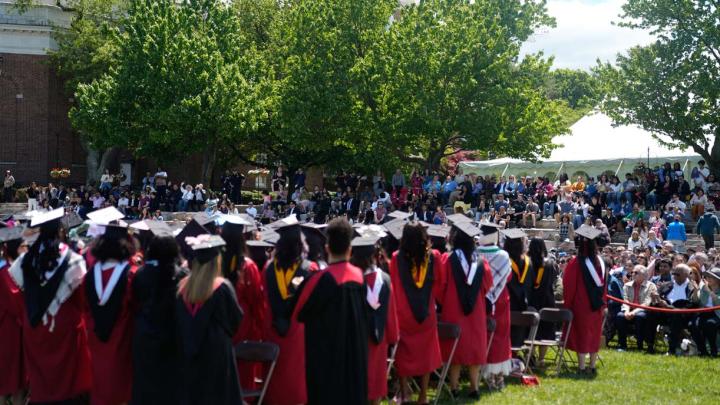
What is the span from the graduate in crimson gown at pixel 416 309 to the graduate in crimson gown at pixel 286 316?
1277mm

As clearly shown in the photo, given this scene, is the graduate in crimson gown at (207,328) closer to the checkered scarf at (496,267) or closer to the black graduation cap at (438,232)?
the black graduation cap at (438,232)

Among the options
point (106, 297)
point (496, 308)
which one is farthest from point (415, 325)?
point (106, 297)

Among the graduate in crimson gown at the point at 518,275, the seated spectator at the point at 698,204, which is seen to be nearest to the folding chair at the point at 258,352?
the graduate in crimson gown at the point at 518,275

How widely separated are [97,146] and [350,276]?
36395mm

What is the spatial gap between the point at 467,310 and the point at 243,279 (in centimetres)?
279

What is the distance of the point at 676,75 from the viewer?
3088 centimetres

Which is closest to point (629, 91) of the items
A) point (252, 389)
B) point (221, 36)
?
point (221, 36)

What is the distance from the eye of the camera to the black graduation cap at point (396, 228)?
9711 mm

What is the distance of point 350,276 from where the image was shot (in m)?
7.18

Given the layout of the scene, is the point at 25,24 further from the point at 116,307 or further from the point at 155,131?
the point at 116,307

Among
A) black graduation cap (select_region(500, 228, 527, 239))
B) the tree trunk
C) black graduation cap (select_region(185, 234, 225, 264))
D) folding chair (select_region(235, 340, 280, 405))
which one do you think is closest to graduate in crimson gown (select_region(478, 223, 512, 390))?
black graduation cap (select_region(500, 228, 527, 239))

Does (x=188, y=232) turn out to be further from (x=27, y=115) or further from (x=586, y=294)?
(x=27, y=115)

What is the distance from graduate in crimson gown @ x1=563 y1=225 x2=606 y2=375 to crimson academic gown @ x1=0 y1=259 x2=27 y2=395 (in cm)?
666

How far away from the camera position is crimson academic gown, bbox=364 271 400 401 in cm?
764
